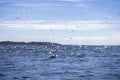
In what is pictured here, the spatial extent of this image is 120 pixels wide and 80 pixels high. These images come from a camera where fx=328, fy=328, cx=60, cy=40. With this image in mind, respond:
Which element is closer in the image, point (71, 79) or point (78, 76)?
point (71, 79)

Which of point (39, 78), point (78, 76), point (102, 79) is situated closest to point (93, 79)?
point (102, 79)

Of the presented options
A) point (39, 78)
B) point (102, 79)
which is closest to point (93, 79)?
point (102, 79)

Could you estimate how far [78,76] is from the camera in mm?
38125

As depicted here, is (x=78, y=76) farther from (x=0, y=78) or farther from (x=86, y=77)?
(x=0, y=78)

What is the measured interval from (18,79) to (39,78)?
2291 mm

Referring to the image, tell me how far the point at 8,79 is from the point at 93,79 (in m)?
9.08

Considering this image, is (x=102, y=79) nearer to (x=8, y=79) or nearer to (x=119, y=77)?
(x=119, y=77)

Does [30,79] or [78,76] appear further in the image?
[78,76]

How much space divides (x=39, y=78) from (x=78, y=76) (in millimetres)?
5010

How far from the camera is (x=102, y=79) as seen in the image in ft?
114

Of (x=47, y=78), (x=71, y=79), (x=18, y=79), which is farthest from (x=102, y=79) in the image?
(x=18, y=79)

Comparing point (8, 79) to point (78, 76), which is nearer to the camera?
point (8, 79)

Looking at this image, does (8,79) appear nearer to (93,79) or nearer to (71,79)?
(71,79)

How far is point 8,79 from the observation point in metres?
35.2
